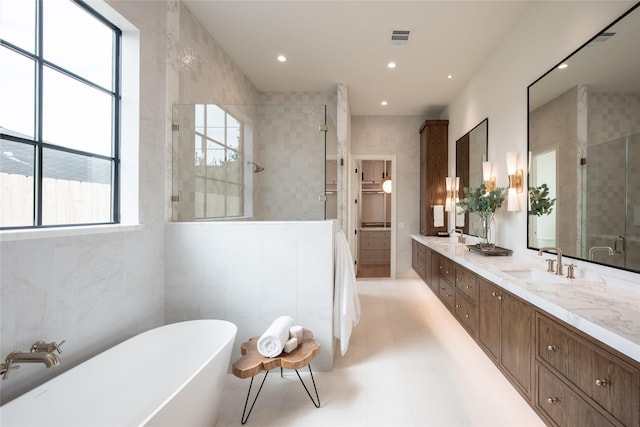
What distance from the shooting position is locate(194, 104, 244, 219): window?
2.62 meters

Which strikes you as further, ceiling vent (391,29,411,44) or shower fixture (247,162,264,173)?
ceiling vent (391,29,411,44)

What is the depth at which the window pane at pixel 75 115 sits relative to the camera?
163cm

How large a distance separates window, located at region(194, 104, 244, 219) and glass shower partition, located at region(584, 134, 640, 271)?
2.60 meters

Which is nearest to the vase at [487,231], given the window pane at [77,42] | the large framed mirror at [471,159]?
the large framed mirror at [471,159]

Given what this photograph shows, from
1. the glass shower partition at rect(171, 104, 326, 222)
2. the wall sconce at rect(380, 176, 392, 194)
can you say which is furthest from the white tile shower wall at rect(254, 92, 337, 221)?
the wall sconce at rect(380, 176, 392, 194)

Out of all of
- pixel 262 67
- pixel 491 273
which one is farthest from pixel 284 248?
pixel 262 67

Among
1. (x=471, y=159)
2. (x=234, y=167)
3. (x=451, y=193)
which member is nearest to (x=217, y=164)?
(x=234, y=167)

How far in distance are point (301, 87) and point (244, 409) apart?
416cm

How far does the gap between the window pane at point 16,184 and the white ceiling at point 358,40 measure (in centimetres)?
203

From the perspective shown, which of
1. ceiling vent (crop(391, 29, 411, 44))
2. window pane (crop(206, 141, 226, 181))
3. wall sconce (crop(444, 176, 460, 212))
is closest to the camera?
window pane (crop(206, 141, 226, 181))

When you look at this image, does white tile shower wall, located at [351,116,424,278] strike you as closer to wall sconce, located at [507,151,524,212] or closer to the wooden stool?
wall sconce, located at [507,151,524,212]

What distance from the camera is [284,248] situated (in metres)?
2.38

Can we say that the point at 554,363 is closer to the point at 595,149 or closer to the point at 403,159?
the point at 595,149

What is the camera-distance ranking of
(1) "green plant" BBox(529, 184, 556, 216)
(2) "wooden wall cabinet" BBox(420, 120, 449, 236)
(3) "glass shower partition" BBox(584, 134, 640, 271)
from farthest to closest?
(2) "wooden wall cabinet" BBox(420, 120, 449, 236) < (1) "green plant" BBox(529, 184, 556, 216) < (3) "glass shower partition" BBox(584, 134, 640, 271)
